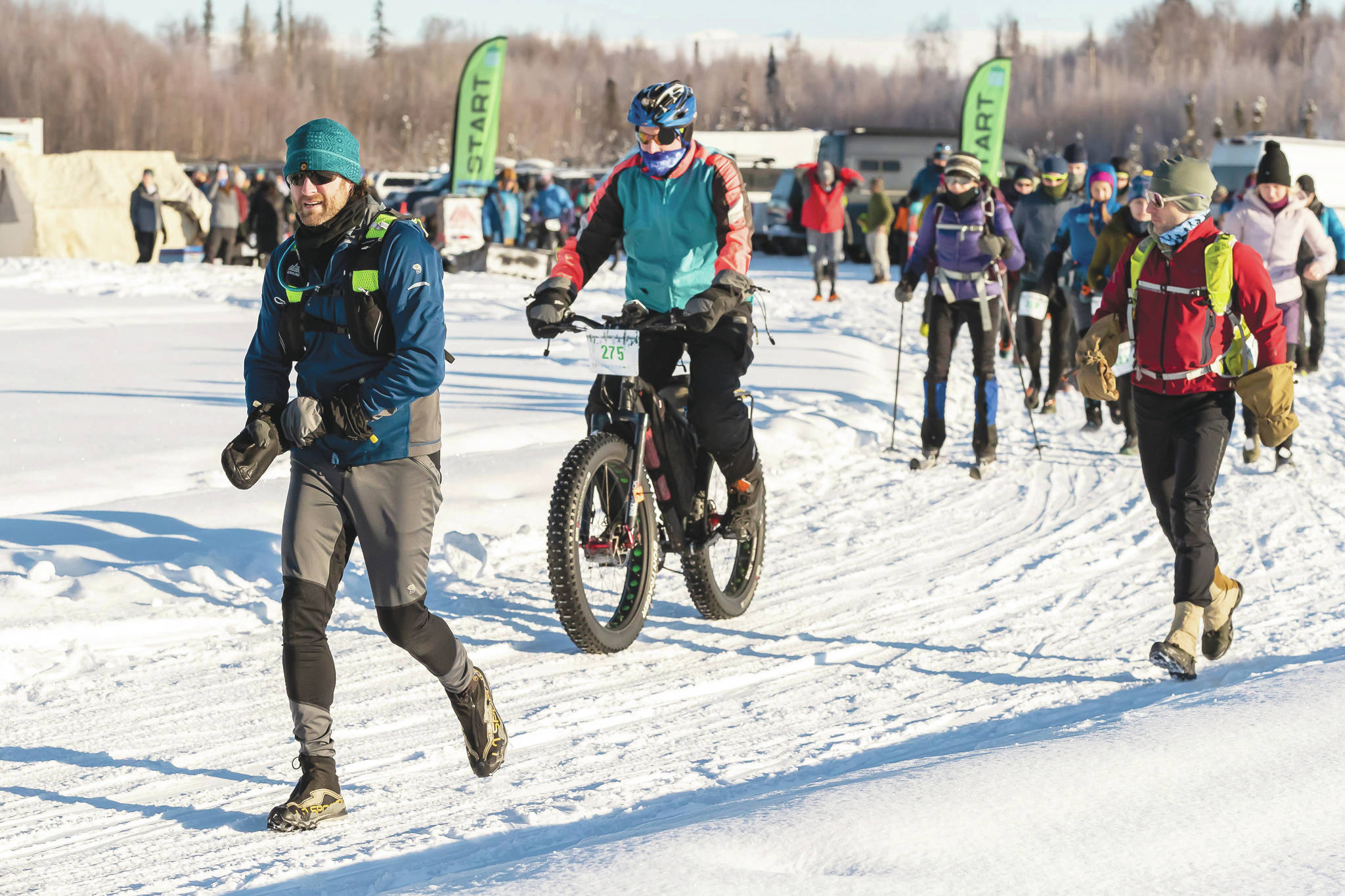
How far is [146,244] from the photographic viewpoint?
21.9 meters

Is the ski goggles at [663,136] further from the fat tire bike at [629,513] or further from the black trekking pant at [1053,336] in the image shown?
the black trekking pant at [1053,336]

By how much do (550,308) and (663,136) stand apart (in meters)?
0.74

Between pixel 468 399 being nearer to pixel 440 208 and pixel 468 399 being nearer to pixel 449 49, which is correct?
pixel 440 208

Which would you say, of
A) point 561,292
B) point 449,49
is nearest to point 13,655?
point 561,292

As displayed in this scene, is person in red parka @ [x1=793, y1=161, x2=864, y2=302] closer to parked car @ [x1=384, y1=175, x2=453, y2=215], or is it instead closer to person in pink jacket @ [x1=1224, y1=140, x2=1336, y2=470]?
parked car @ [x1=384, y1=175, x2=453, y2=215]

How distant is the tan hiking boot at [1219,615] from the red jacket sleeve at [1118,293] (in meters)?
0.98

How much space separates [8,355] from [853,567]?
8706mm

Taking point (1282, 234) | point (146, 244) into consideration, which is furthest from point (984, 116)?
point (1282, 234)

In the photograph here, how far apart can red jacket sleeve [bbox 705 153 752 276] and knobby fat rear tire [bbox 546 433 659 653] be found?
764 millimetres

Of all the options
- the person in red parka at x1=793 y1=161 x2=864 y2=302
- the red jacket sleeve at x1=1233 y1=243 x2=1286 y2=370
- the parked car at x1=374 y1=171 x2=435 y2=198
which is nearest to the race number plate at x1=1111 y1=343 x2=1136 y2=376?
the red jacket sleeve at x1=1233 y1=243 x2=1286 y2=370

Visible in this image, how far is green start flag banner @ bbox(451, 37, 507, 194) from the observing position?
77.4ft

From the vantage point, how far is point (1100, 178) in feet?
33.7

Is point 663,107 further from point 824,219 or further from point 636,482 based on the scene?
point 824,219

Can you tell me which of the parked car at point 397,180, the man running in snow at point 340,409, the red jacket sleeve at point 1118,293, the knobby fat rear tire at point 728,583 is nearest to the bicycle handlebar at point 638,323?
the knobby fat rear tire at point 728,583
